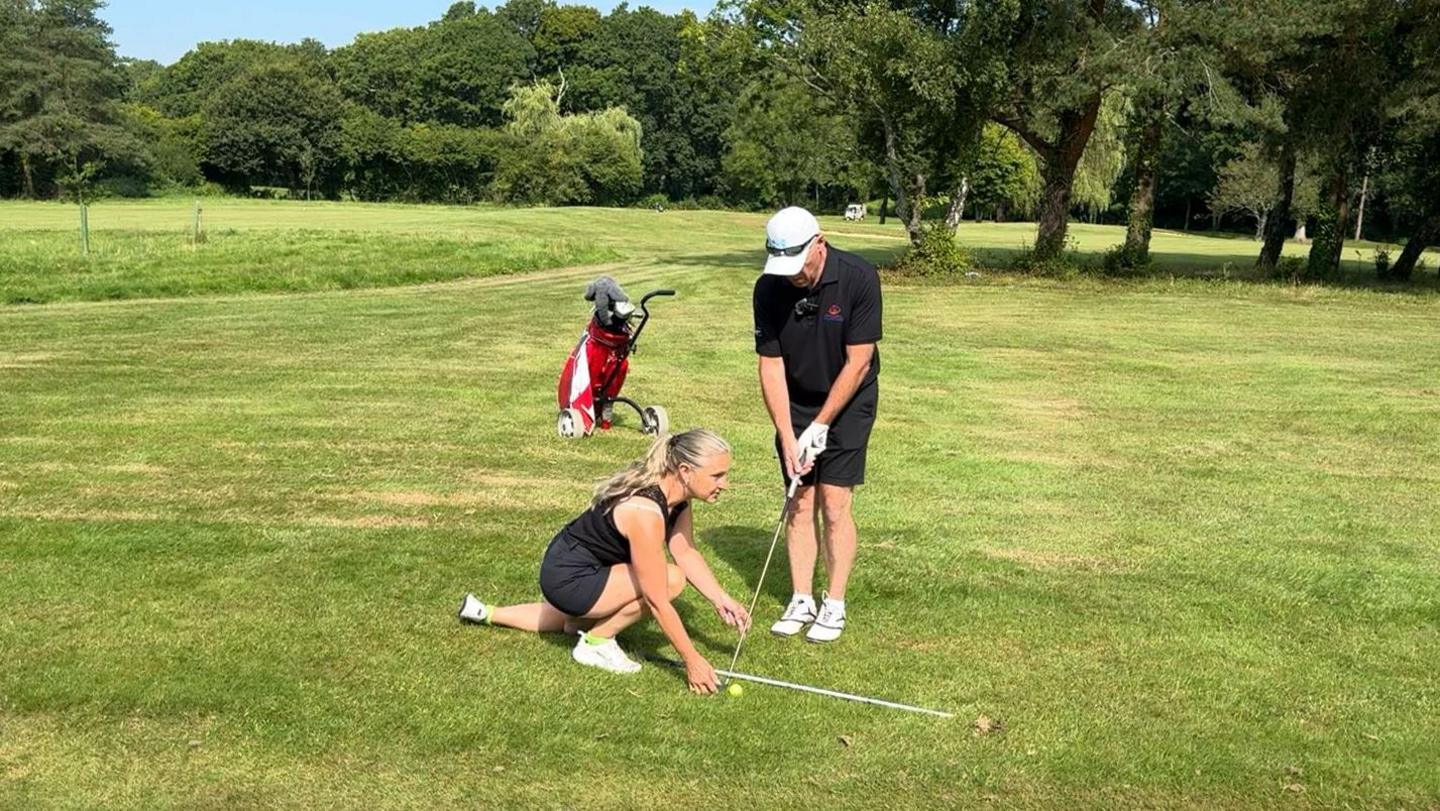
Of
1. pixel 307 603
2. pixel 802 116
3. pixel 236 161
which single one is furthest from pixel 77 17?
pixel 307 603

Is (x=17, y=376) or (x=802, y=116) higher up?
(x=802, y=116)

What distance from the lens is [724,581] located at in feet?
20.9

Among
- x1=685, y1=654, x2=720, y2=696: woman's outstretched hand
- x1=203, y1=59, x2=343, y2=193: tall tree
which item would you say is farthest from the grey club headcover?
x1=203, y1=59, x2=343, y2=193: tall tree

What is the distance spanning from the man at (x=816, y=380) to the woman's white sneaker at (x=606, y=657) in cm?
84

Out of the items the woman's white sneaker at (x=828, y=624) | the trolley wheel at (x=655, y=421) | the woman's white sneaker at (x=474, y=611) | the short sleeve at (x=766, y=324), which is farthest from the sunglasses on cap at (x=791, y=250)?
the trolley wheel at (x=655, y=421)

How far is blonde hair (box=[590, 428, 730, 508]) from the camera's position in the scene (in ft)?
15.7

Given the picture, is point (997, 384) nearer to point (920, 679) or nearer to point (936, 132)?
point (920, 679)

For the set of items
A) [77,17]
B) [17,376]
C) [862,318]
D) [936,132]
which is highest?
[77,17]

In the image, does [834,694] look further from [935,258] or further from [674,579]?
[935,258]

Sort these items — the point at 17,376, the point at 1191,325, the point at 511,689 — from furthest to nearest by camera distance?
the point at 1191,325, the point at 17,376, the point at 511,689

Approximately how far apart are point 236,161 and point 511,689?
85.3 meters

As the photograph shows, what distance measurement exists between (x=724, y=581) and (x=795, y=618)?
0.79m

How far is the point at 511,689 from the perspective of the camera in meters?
4.84

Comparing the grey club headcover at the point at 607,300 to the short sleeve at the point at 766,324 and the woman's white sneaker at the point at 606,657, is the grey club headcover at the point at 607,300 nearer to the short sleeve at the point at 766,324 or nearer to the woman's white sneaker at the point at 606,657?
the short sleeve at the point at 766,324
